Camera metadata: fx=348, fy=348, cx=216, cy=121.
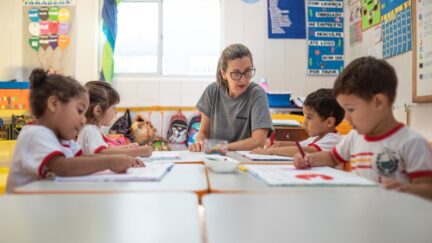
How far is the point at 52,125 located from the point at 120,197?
0.47 metres

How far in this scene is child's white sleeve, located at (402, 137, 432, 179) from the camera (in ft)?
2.59

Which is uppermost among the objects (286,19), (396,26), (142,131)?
(286,19)

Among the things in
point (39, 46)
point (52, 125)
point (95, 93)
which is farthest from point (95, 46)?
point (52, 125)

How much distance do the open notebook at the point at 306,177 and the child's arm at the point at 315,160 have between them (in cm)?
3

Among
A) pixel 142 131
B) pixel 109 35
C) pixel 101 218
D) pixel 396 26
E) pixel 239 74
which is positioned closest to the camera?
pixel 101 218

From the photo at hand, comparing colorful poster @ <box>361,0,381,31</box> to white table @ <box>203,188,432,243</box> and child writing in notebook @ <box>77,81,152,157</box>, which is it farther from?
white table @ <box>203,188,432,243</box>

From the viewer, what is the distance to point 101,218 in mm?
515

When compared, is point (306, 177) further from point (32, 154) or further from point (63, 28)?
point (63, 28)

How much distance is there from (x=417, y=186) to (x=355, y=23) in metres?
3.07

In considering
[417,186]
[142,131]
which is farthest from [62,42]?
[417,186]

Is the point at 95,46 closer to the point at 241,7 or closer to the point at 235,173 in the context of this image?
the point at 241,7

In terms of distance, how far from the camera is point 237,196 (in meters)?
0.66

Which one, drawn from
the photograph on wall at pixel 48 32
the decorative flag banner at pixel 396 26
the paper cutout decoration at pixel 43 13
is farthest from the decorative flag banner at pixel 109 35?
the decorative flag banner at pixel 396 26

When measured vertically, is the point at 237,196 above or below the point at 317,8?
below
